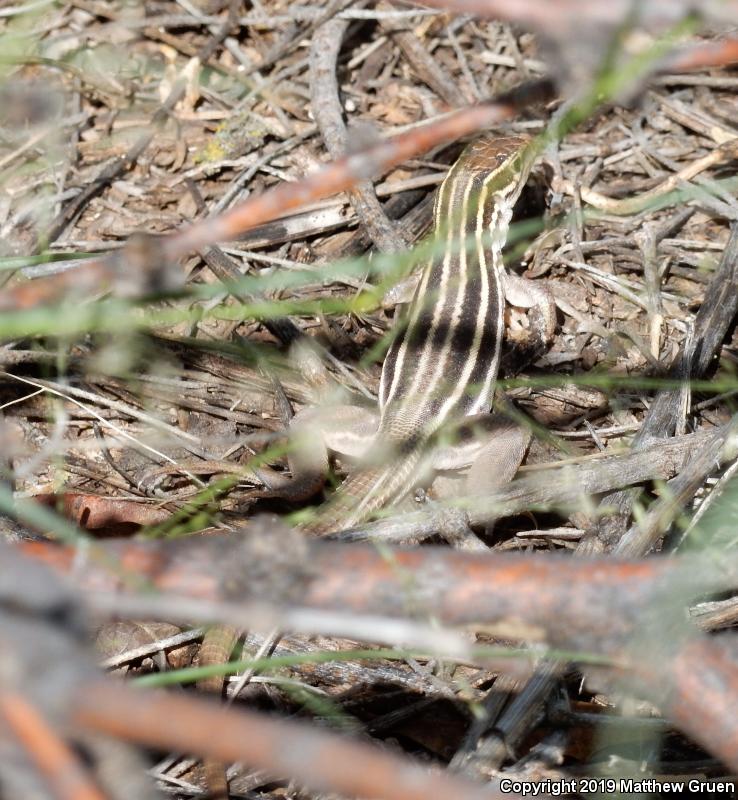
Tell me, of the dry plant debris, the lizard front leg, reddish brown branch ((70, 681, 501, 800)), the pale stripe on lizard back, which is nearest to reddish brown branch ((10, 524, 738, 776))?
the dry plant debris

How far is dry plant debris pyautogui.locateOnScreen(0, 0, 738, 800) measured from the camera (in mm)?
1225

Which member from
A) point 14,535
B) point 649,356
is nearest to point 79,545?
point 14,535

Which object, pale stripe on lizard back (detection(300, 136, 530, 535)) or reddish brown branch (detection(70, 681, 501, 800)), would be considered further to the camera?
pale stripe on lizard back (detection(300, 136, 530, 535))

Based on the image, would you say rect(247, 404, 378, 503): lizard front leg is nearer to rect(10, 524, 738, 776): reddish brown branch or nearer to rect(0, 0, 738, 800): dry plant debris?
rect(0, 0, 738, 800): dry plant debris

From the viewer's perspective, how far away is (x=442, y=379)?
161 inches

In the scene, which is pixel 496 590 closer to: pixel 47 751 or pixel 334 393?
pixel 47 751

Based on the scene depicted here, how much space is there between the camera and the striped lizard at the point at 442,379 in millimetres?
3777

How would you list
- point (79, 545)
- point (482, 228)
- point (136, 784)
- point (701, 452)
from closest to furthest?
point (136, 784), point (79, 545), point (701, 452), point (482, 228)

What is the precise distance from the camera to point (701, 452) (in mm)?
3230

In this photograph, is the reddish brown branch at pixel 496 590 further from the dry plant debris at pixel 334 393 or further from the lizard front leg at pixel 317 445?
the lizard front leg at pixel 317 445

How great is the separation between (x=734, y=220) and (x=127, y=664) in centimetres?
320

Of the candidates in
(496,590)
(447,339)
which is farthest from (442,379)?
(496,590)

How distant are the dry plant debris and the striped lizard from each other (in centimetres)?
16

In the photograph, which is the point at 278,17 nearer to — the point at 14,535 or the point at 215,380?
the point at 215,380
